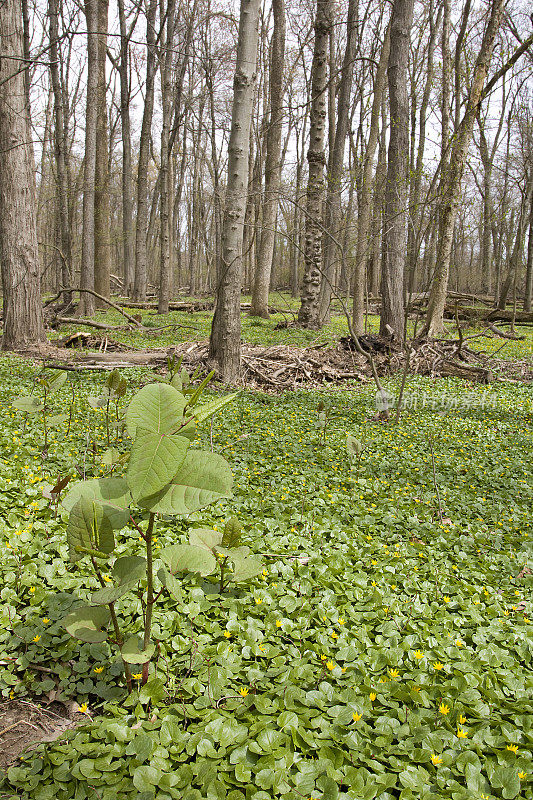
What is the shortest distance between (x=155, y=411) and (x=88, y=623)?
777mm

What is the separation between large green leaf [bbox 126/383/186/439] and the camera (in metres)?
1.38

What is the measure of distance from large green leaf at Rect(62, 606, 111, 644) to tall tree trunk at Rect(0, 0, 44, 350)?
22.4ft

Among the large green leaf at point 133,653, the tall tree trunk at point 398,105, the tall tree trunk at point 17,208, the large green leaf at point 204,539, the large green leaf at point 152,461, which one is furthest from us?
the tall tree trunk at point 398,105

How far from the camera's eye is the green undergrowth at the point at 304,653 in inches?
59.9

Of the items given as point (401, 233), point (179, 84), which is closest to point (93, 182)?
point (179, 84)

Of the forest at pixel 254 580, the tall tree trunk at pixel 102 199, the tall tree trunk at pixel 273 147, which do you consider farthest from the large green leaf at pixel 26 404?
the tall tree trunk at pixel 102 199

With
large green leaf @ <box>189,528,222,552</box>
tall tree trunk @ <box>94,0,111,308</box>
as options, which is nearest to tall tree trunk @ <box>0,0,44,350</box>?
large green leaf @ <box>189,528,222,552</box>

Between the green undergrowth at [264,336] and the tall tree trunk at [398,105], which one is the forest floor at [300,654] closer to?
the tall tree trunk at [398,105]

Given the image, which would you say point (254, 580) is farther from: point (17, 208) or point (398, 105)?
point (398, 105)

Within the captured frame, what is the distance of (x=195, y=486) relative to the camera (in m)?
1.43

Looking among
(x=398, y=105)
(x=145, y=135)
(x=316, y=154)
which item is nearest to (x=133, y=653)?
(x=398, y=105)

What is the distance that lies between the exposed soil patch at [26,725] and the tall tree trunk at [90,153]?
12.3 meters

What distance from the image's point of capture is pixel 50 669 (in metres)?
1.84

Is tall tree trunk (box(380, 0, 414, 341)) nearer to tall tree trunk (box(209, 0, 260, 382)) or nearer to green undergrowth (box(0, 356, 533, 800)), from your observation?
tall tree trunk (box(209, 0, 260, 382))
